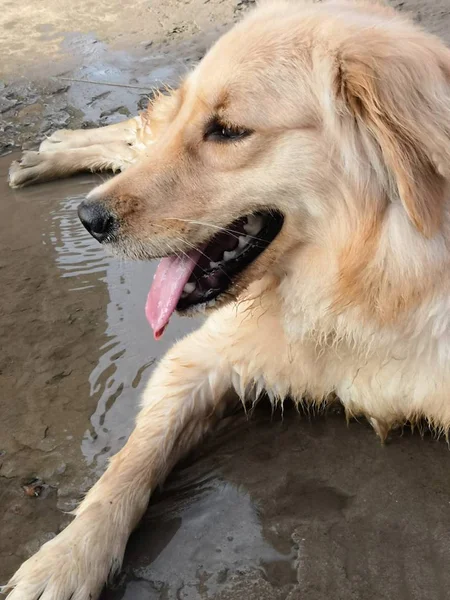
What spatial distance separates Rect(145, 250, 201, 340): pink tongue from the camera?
91.0 inches

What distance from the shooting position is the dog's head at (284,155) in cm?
196

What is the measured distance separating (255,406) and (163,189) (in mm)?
1035

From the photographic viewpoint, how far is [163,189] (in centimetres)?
220

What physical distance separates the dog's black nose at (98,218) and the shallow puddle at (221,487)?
2.95ft

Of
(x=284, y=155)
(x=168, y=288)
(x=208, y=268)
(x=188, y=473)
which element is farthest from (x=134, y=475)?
(x=284, y=155)

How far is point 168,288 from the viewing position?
2.36 m

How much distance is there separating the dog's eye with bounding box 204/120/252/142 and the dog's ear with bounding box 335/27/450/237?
12.6 inches

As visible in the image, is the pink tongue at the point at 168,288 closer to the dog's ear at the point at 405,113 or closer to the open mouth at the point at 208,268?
the open mouth at the point at 208,268

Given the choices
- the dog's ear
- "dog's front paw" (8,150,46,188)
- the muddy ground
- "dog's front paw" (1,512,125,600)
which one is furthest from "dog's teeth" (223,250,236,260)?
"dog's front paw" (8,150,46,188)

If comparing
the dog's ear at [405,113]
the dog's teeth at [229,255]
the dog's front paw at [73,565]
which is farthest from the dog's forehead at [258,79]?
the dog's front paw at [73,565]

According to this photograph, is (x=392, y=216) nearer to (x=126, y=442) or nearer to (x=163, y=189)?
(x=163, y=189)

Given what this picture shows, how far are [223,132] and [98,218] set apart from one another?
1.62 feet

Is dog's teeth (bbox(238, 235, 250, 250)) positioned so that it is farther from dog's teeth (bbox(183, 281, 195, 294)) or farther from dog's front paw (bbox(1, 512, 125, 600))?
dog's front paw (bbox(1, 512, 125, 600))

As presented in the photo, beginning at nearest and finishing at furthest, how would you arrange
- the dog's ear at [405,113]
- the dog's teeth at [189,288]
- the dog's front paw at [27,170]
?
the dog's ear at [405,113]
the dog's teeth at [189,288]
the dog's front paw at [27,170]
